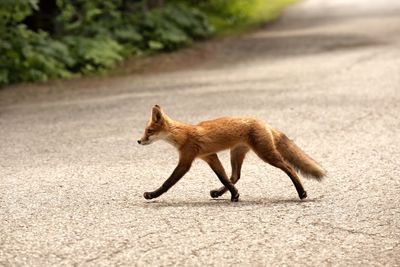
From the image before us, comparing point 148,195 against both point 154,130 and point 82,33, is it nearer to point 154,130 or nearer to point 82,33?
point 154,130

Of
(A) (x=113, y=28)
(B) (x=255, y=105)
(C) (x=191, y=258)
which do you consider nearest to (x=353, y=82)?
(B) (x=255, y=105)

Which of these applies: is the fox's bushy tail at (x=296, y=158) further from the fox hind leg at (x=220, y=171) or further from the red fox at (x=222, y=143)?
the fox hind leg at (x=220, y=171)

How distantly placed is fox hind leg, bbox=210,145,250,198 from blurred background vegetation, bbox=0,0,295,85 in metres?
8.77

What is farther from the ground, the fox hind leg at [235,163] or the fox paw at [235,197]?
the fox hind leg at [235,163]

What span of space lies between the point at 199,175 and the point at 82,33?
11.4m

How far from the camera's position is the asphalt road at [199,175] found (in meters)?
5.09

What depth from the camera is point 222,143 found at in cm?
621

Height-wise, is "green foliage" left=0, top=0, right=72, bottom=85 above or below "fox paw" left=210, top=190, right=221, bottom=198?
above

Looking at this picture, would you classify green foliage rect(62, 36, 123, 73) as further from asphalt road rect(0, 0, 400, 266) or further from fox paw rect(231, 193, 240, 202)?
fox paw rect(231, 193, 240, 202)

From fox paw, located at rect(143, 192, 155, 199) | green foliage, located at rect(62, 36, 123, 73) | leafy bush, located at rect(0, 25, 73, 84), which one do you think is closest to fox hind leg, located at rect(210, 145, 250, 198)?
fox paw, located at rect(143, 192, 155, 199)

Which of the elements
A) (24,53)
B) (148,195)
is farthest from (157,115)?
(24,53)

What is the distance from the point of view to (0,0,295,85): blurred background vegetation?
15289mm

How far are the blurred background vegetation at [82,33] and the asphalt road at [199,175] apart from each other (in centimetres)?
80

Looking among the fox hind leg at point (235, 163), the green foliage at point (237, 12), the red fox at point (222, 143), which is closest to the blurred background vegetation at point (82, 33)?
the green foliage at point (237, 12)
